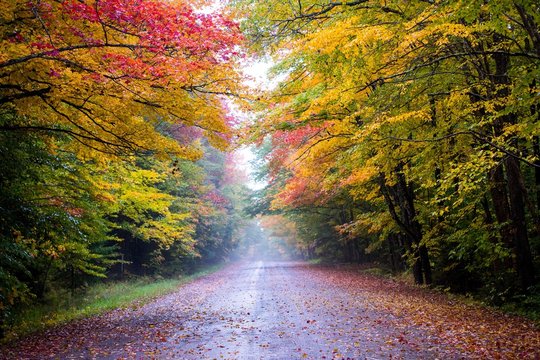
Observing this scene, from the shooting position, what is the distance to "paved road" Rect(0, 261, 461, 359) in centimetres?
681

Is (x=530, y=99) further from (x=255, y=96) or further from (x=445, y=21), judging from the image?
(x=255, y=96)

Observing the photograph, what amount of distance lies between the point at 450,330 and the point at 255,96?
6.35 metres

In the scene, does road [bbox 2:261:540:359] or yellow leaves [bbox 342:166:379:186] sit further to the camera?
yellow leaves [bbox 342:166:379:186]

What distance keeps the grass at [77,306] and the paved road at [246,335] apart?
88cm

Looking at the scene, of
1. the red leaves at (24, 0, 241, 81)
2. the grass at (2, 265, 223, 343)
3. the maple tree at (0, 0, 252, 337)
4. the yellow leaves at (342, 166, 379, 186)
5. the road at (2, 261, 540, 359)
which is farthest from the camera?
the yellow leaves at (342, 166, 379, 186)

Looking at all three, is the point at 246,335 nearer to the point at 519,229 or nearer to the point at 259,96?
the point at 259,96

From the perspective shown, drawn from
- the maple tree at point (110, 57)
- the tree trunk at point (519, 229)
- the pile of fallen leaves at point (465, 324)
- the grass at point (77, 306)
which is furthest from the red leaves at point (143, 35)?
the tree trunk at point (519, 229)

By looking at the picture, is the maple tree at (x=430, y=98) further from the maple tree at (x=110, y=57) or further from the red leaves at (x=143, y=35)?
the maple tree at (x=110, y=57)

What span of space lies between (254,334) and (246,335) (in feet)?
0.60

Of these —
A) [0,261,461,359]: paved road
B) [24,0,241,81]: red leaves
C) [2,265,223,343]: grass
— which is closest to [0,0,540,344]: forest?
[24,0,241,81]: red leaves

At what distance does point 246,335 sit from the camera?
824cm

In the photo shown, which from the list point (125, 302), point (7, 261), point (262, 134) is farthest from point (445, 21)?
point (125, 302)

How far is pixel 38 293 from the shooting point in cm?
1401

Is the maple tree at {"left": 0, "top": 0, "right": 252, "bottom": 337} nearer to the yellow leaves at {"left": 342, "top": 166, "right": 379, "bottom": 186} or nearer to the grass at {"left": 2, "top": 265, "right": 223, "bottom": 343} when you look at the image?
the grass at {"left": 2, "top": 265, "right": 223, "bottom": 343}
